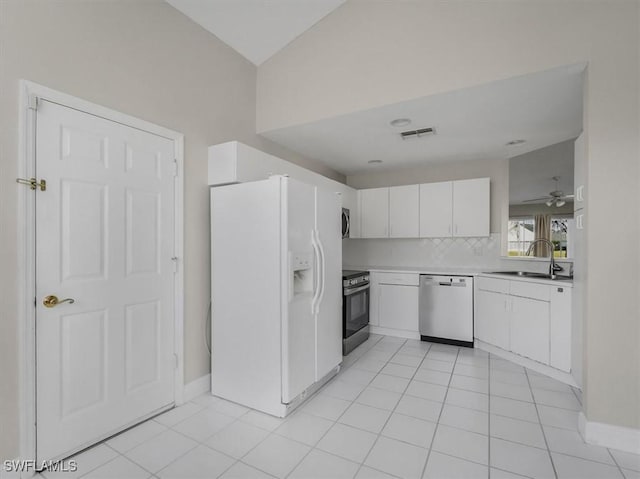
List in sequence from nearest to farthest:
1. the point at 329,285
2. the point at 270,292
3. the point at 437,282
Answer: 1. the point at 270,292
2. the point at 329,285
3. the point at 437,282

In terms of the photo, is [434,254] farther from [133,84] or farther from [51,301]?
[51,301]

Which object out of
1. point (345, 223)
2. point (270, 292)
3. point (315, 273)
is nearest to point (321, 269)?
point (315, 273)

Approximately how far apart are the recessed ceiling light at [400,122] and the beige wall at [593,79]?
42 cm

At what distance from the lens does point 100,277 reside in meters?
2.02

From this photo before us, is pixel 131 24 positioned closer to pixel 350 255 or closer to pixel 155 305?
pixel 155 305

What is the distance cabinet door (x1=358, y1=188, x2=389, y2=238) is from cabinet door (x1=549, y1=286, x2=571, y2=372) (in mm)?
2157

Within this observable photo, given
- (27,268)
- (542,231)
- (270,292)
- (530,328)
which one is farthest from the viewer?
(542,231)

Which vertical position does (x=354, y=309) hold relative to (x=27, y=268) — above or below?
below

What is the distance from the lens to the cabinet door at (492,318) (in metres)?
3.43

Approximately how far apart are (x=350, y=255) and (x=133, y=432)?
374 centimetres

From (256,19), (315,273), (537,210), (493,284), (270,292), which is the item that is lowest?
(493,284)

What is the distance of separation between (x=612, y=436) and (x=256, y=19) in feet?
13.1

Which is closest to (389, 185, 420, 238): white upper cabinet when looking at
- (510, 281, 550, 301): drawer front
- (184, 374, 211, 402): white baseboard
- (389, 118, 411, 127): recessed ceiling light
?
(510, 281, 550, 301): drawer front

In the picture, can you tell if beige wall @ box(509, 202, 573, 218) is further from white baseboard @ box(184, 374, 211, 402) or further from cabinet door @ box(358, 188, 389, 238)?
Result: white baseboard @ box(184, 374, 211, 402)
